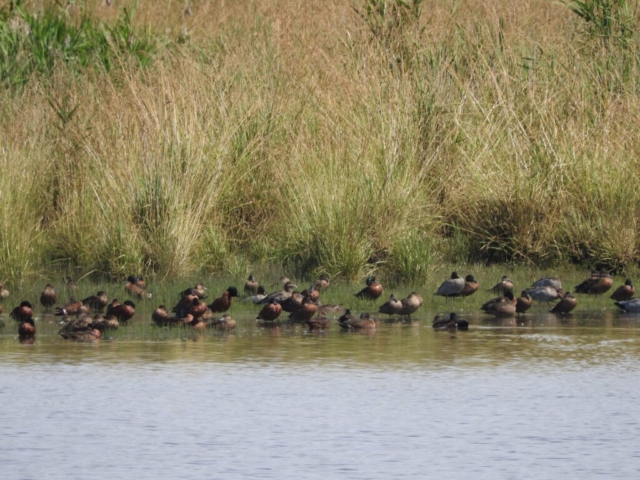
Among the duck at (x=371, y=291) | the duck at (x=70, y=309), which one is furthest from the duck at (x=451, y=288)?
the duck at (x=70, y=309)

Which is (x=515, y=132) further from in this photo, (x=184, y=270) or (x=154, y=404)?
(x=154, y=404)

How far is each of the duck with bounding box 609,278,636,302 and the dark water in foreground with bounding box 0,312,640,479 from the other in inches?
89.7

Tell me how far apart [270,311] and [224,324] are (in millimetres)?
740

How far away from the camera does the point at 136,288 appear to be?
47.3ft

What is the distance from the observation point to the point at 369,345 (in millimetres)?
11508

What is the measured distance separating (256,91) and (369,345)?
7.43 metres

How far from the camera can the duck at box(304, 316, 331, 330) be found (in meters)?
12.7

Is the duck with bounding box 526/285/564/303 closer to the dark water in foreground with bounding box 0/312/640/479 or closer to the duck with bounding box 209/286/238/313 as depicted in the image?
the dark water in foreground with bounding box 0/312/640/479

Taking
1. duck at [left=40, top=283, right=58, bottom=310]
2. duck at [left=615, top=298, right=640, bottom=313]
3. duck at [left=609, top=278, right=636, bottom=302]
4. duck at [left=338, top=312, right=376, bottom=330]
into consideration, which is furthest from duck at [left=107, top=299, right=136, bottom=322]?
duck at [left=609, top=278, right=636, bottom=302]

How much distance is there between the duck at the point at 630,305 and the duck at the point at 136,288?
187 inches

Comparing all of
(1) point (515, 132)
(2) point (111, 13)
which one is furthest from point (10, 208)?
(2) point (111, 13)

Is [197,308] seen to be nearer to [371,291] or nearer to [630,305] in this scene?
[371,291]

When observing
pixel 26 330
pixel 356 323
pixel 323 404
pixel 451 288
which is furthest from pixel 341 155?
pixel 323 404

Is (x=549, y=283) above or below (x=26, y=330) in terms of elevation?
above
